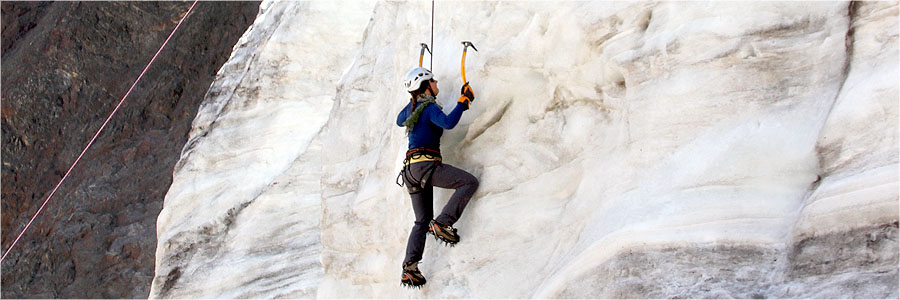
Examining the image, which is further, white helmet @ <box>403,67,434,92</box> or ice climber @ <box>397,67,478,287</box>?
white helmet @ <box>403,67,434,92</box>

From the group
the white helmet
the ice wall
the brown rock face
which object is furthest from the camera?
the brown rock face

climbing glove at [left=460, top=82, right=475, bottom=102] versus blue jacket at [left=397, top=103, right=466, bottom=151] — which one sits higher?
climbing glove at [left=460, top=82, right=475, bottom=102]

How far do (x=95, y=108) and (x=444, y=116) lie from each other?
50.6 ft

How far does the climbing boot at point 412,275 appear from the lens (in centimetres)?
716

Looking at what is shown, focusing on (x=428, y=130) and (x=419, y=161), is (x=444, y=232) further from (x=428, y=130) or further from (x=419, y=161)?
(x=428, y=130)

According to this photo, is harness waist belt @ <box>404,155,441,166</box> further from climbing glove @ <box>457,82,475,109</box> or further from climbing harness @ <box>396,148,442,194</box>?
climbing glove @ <box>457,82,475,109</box>

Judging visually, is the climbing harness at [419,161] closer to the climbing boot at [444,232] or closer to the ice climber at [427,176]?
the ice climber at [427,176]

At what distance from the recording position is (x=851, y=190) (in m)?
4.98

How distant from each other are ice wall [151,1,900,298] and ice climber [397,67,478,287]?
23 centimetres

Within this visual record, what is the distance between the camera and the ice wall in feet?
17.0

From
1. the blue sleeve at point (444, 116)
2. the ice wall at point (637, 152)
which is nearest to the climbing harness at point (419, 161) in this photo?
the blue sleeve at point (444, 116)

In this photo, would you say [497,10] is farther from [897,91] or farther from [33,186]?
[33,186]

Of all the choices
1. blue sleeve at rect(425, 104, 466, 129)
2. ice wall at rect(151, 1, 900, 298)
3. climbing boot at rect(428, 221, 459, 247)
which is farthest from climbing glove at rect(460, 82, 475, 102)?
climbing boot at rect(428, 221, 459, 247)

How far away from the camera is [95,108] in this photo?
20.5m
